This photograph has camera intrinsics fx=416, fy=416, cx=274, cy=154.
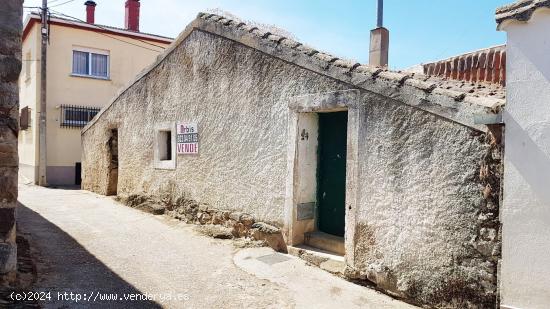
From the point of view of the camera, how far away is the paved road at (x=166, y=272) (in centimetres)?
417

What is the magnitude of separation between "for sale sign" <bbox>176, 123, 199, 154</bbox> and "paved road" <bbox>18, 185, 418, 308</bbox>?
1.40 m

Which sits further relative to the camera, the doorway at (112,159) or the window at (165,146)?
the doorway at (112,159)

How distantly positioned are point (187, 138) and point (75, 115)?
8.58m

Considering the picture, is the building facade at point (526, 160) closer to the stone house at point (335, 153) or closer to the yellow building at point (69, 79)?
the stone house at point (335, 153)

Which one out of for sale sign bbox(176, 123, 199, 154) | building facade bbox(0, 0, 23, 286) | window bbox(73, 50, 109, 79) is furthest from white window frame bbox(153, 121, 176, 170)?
window bbox(73, 50, 109, 79)

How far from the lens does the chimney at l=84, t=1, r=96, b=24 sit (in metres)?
15.9

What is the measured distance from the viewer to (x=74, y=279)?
4.61 metres

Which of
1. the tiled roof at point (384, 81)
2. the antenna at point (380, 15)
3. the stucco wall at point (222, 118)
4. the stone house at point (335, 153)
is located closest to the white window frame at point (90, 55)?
the stucco wall at point (222, 118)

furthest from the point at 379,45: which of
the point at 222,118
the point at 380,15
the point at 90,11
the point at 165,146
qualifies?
the point at 90,11

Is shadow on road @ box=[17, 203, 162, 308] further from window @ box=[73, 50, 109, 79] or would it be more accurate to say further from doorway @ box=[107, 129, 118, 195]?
window @ box=[73, 50, 109, 79]

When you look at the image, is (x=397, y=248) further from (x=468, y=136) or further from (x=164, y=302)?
(x=164, y=302)

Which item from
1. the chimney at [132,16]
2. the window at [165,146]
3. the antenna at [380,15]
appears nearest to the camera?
the window at [165,146]

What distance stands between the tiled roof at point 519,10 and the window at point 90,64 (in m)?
14.2

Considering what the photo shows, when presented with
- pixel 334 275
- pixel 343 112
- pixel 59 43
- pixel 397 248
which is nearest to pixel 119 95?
pixel 59 43
